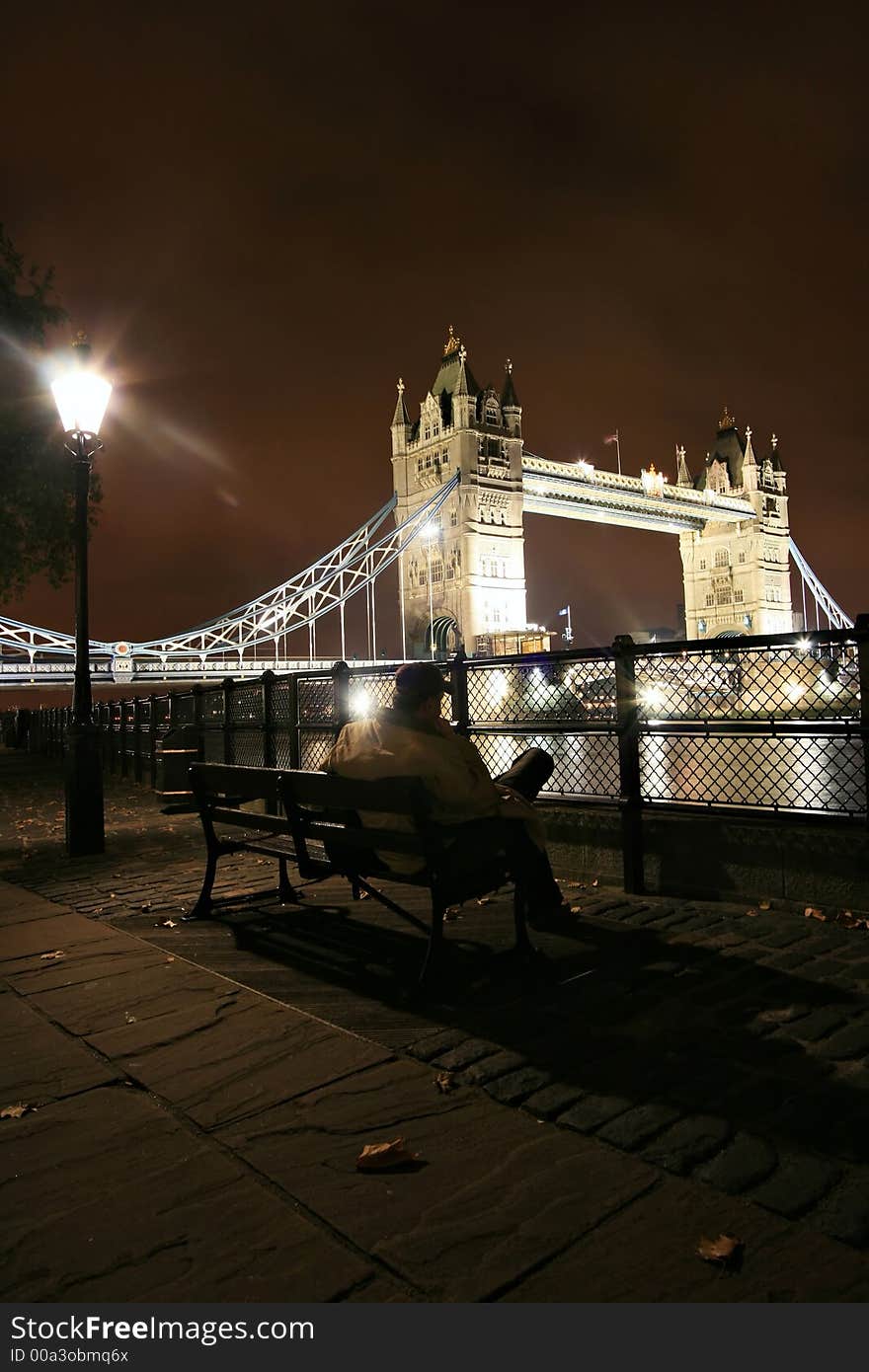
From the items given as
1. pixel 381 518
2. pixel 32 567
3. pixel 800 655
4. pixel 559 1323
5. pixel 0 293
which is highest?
pixel 381 518

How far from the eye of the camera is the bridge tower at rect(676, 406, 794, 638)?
76.9m

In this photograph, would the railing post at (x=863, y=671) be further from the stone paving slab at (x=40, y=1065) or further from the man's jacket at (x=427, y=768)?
the stone paving slab at (x=40, y=1065)

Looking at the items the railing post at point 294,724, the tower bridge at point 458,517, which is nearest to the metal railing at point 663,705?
the railing post at point 294,724

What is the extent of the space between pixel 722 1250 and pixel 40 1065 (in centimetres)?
200

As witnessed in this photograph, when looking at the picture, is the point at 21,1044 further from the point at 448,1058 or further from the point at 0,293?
the point at 0,293

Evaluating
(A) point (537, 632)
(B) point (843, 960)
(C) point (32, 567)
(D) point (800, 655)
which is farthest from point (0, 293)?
(A) point (537, 632)

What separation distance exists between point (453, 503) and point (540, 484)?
690 centimetres

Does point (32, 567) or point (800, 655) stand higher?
point (32, 567)

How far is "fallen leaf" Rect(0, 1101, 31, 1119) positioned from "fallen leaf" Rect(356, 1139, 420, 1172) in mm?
961

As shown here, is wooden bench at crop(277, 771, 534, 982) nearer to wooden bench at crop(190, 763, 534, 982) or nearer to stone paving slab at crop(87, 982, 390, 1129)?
wooden bench at crop(190, 763, 534, 982)

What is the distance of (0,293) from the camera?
17438mm

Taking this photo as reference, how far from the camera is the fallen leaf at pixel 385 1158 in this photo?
1.99 metres

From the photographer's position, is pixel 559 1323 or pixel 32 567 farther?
pixel 32 567

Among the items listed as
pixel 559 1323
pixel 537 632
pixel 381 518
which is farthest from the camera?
pixel 381 518
